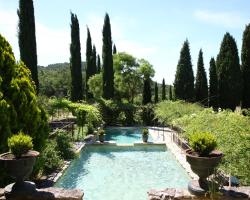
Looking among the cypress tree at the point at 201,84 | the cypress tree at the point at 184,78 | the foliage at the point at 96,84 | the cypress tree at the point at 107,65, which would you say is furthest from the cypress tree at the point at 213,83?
the foliage at the point at 96,84

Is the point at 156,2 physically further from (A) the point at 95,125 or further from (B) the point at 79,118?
(A) the point at 95,125

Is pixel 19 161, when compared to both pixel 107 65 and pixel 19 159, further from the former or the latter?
pixel 107 65

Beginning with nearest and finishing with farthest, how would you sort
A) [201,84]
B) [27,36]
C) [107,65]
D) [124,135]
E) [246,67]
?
1. [27,36]
2. [124,135]
3. [107,65]
4. [246,67]
5. [201,84]

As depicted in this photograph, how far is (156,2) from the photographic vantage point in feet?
50.0

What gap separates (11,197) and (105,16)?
25.8 metres

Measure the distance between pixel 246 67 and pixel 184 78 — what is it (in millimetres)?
5503

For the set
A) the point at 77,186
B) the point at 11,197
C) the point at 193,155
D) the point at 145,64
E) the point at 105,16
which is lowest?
the point at 77,186

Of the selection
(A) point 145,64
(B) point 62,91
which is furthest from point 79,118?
(B) point 62,91

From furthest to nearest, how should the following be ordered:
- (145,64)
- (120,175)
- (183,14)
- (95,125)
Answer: (145,64) < (95,125) < (183,14) < (120,175)

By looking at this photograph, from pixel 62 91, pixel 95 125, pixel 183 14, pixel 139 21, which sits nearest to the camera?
pixel 183 14

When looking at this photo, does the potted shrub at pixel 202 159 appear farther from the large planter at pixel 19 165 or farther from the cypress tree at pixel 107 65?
the cypress tree at pixel 107 65

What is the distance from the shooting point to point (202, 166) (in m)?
6.04

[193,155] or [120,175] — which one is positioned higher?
[193,155]

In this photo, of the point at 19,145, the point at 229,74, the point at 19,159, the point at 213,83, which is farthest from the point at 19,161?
the point at 213,83
